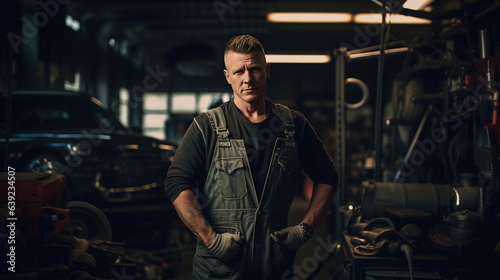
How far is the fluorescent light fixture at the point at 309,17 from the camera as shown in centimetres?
502

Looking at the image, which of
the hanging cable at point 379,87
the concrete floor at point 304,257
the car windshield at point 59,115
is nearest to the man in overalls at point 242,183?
the hanging cable at point 379,87

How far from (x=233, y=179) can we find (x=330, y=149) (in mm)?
9318

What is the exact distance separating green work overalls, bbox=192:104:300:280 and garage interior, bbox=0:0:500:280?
0.73 metres

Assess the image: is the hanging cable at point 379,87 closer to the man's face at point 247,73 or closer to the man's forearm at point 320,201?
the man's forearm at point 320,201

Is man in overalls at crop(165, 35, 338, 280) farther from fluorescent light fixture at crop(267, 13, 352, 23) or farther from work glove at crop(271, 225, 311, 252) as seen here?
fluorescent light fixture at crop(267, 13, 352, 23)

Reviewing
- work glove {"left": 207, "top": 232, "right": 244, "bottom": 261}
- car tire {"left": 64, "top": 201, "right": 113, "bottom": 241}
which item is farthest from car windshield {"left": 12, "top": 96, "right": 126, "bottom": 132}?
work glove {"left": 207, "top": 232, "right": 244, "bottom": 261}

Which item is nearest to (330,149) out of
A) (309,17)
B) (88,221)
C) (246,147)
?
(309,17)

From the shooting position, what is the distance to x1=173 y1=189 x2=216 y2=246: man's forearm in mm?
2090

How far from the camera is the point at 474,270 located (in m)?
2.61

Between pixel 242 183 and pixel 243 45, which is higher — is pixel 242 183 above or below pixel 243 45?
below

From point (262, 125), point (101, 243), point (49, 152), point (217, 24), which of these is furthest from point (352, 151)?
point (262, 125)

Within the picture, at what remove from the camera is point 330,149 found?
11.3 metres

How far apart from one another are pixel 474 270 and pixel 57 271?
7.72ft

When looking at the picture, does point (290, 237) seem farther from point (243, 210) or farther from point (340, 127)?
point (340, 127)
